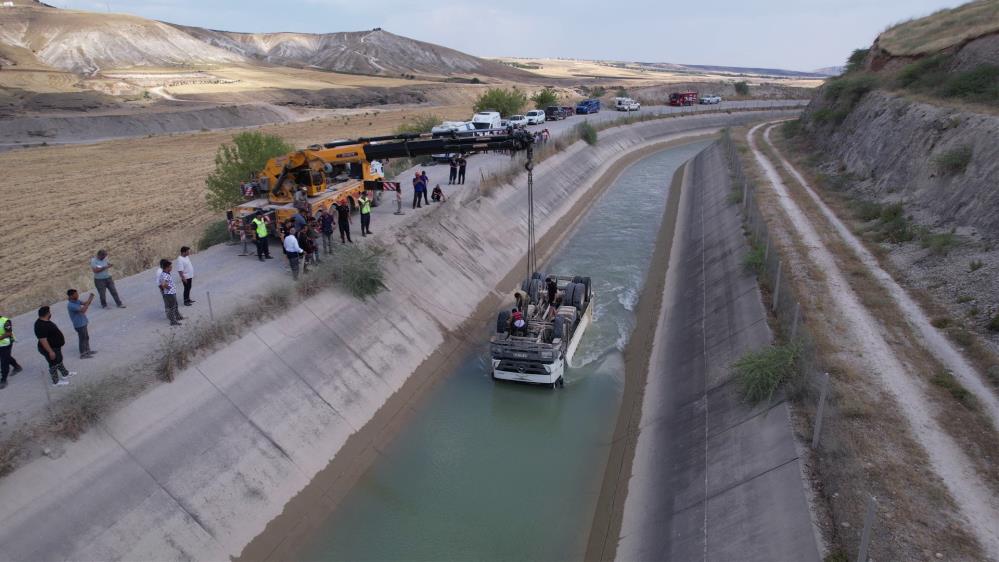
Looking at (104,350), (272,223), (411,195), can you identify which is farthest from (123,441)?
(411,195)

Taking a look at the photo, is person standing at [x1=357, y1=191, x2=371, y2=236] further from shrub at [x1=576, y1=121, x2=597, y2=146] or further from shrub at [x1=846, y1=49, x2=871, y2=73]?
shrub at [x1=846, y1=49, x2=871, y2=73]

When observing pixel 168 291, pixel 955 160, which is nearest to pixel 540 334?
pixel 168 291

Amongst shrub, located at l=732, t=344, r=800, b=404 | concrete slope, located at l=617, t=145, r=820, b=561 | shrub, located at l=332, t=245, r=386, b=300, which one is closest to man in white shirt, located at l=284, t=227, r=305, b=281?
shrub, located at l=332, t=245, r=386, b=300

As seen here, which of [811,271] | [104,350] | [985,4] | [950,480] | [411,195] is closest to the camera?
[950,480]

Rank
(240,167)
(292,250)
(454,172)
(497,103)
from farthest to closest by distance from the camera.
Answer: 1. (497,103)
2. (454,172)
3. (240,167)
4. (292,250)

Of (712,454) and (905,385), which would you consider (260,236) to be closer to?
(712,454)

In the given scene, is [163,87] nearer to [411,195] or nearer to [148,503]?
[411,195]
